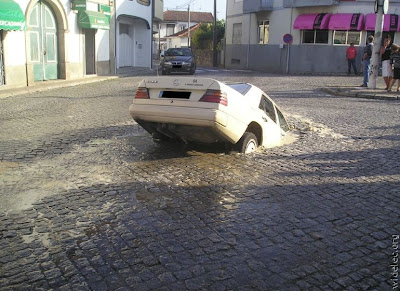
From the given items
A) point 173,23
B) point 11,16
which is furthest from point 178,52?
point 173,23

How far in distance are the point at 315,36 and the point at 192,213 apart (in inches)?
1139

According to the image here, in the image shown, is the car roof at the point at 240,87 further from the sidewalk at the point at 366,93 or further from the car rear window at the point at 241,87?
the sidewalk at the point at 366,93

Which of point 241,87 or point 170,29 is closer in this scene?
point 241,87

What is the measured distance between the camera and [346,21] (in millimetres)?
28641

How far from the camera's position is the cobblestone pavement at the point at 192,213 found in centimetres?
335

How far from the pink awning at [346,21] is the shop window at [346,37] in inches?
33.2

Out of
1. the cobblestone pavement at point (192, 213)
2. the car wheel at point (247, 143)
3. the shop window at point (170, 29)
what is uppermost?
the shop window at point (170, 29)

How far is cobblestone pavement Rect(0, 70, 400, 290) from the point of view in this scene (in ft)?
11.0

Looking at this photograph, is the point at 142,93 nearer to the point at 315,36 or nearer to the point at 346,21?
the point at 346,21

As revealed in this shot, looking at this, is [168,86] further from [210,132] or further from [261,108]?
[261,108]

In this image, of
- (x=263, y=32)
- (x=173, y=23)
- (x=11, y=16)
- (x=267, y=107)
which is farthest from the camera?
(x=173, y=23)

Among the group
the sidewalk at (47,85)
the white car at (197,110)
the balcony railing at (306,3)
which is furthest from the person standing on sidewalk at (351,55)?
the white car at (197,110)

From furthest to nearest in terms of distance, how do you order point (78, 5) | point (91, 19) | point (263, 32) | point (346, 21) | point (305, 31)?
1. point (263, 32)
2. point (305, 31)
3. point (346, 21)
4. point (91, 19)
5. point (78, 5)

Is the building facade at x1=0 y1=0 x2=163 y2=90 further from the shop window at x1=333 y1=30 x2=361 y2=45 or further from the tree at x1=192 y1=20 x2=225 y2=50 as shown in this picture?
the tree at x1=192 y1=20 x2=225 y2=50
